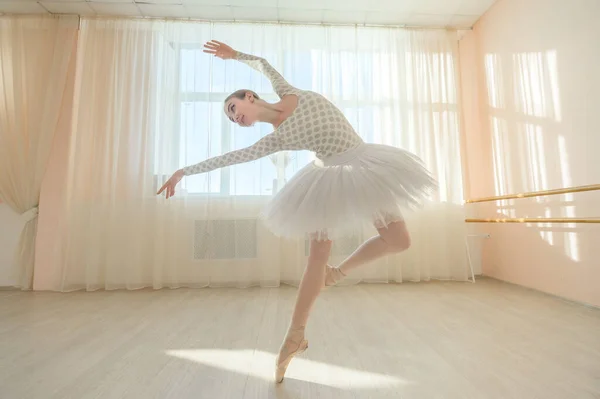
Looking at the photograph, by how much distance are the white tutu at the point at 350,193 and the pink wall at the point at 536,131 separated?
177cm

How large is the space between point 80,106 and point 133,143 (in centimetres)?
66

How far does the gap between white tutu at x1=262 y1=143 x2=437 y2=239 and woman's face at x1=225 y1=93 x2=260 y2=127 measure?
34 centimetres

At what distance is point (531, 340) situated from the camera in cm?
168

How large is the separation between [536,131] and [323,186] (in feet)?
7.99

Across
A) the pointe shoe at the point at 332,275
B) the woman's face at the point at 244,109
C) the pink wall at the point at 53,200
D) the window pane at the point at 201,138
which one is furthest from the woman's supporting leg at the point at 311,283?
the pink wall at the point at 53,200

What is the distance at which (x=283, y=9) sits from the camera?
3.46m

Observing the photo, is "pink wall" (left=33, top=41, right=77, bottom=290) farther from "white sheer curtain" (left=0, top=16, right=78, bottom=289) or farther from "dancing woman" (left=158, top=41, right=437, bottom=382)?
"dancing woman" (left=158, top=41, right=437, bottom=382)

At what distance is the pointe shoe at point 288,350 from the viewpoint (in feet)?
4.03

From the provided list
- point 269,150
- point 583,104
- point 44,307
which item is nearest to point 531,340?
point 269,150

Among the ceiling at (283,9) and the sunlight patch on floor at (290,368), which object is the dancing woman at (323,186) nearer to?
the sunlight patch on floor at (290,368)

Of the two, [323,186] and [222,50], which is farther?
[222,50]

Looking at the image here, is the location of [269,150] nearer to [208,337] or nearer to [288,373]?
[288,373]

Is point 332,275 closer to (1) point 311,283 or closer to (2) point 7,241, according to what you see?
(1) point 311,283

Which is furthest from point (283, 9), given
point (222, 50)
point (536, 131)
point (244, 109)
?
point (536, 131)
